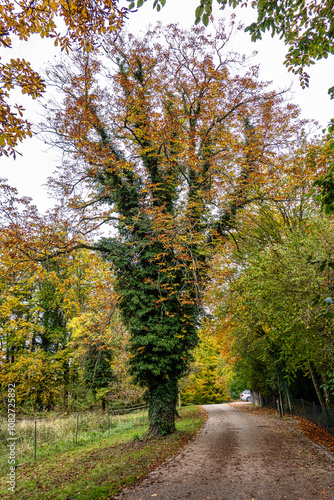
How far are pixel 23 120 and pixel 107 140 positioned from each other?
855 centimetres

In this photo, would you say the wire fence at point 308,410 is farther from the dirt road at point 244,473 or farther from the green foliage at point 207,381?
the green foliage at point 207,381

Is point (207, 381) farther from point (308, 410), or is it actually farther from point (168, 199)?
point (168, 199)

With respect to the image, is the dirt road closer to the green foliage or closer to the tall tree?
the tall tree

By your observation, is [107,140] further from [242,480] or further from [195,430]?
[195,430]

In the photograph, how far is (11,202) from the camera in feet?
24.8

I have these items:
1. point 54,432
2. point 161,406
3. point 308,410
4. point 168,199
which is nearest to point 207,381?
point 308,410

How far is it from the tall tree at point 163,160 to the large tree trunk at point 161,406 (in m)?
0.03

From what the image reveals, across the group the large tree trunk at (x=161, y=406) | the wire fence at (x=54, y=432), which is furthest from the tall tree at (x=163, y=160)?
the wire fence at (x=54, y=432)

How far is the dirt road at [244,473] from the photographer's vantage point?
5.12 meters

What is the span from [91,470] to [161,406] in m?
3.86

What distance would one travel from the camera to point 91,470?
672 cm

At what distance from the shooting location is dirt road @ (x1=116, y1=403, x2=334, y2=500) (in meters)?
5.12

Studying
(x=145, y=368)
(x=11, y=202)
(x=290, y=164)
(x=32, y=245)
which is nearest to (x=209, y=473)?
(x=145, y=368)

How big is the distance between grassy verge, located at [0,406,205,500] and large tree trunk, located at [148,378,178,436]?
1.45ft
